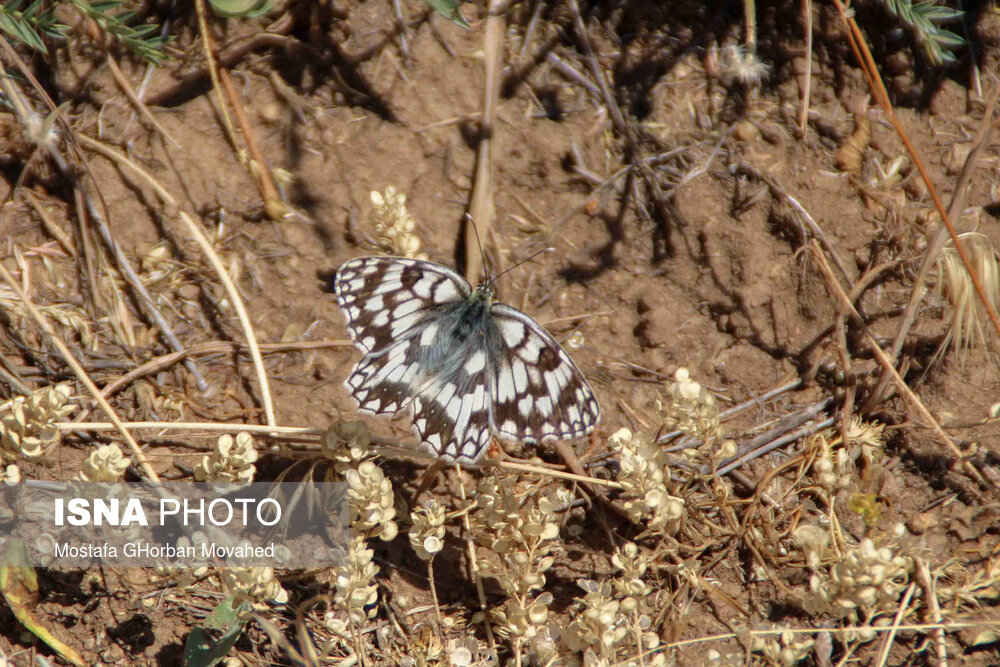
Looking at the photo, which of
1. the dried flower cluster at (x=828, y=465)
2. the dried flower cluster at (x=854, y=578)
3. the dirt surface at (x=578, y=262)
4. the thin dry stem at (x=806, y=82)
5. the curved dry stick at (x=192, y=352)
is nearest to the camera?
the dried flower cluster at (x=854, y=578)

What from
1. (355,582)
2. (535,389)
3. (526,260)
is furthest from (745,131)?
(355,582)

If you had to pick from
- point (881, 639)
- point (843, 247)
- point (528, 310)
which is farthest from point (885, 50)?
point (881, 639)

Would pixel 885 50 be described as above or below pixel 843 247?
above

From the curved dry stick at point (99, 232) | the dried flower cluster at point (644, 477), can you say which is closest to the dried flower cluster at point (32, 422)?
the curved dry stick at point (99, 232)

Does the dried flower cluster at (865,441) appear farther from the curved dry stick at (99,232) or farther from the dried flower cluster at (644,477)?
the curved dry stick at (99,232)

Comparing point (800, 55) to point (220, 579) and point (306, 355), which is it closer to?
point (306, 355)
